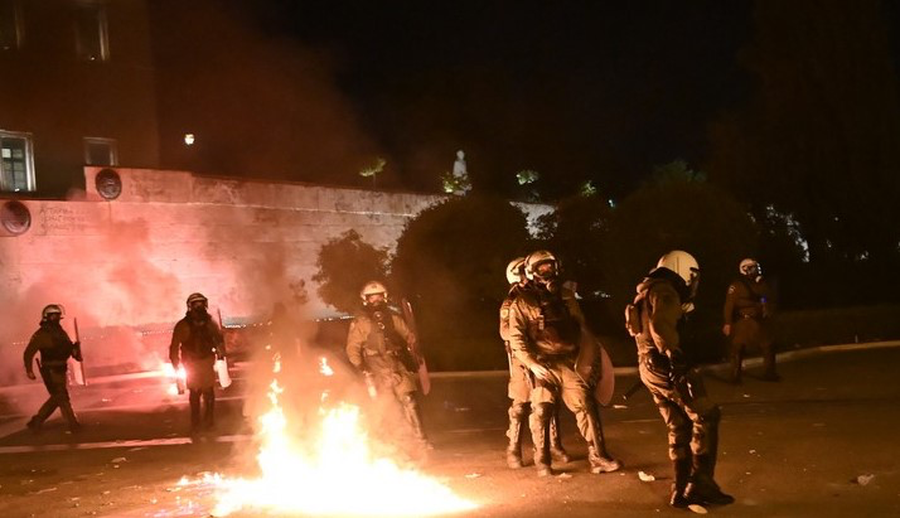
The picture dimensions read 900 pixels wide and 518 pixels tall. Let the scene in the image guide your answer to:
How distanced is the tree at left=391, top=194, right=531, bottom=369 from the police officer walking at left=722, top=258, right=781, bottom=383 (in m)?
9.28

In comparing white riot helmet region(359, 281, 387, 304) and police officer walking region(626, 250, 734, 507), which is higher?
white riot helmet region(359, 281, 387, 304)

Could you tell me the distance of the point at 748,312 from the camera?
45.6 feet

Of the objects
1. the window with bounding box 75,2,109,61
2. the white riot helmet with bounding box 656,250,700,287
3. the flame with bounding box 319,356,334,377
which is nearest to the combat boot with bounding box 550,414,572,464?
the white riot helmet with bounding box 656,250,700,287

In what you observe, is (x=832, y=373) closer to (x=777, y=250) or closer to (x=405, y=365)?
(x=405, y=365)

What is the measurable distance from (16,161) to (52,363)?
15171 millimetres

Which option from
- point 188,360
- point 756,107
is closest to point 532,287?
point 188,360

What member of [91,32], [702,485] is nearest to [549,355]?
[702,485]

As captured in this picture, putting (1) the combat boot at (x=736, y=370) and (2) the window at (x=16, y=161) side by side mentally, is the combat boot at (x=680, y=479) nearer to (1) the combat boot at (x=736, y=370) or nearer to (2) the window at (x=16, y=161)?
(1) the combat boot at (x=736, y=370)

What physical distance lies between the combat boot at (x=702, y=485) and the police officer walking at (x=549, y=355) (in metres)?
1.43

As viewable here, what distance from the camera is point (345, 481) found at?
8.63 metres

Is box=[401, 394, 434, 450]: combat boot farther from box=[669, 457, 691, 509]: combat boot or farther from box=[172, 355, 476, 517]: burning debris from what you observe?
box=[669, 457, 691, 509]: combat boot

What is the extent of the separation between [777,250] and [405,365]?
75.9ft

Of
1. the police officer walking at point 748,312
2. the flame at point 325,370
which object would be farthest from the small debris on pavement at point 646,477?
the police officer walking at point 748,312

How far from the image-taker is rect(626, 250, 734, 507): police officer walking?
705cm
